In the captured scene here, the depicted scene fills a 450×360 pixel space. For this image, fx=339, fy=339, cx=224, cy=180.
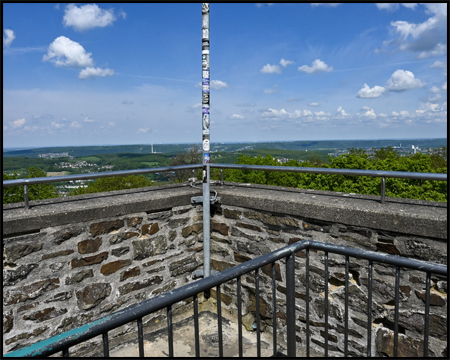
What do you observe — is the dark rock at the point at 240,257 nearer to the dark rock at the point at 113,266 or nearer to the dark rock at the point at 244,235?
the dark rock at the point at 244,235

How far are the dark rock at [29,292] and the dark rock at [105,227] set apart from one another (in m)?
0.52

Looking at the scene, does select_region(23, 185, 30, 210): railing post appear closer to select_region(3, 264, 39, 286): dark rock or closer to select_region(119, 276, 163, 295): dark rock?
select_region(3, 264, 39, 286): dark rock

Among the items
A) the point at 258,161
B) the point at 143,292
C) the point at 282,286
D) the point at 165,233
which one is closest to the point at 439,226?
the point at 282,286

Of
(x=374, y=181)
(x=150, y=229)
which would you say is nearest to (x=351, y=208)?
(x=150, y=229)

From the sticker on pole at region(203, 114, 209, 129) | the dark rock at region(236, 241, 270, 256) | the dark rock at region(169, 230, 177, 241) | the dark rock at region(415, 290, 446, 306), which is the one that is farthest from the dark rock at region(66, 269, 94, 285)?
the dark rock at region(415, 290, 446, 306)

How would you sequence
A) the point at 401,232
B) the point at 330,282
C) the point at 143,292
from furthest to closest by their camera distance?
the point at 143,292, the point at 330,282, the point at 401,232

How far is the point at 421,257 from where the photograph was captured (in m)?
2.52

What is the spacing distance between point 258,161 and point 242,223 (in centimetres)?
1096

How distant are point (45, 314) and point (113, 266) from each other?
0.68 meters

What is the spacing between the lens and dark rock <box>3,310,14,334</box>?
8.89 ft

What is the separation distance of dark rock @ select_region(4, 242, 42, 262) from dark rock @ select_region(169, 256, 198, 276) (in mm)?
1394

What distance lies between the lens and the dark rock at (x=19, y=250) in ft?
8.88

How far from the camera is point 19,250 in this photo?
2.76 metres

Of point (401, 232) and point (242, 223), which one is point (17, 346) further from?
point (401, 232)
